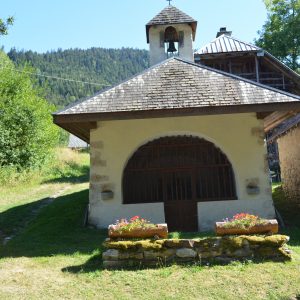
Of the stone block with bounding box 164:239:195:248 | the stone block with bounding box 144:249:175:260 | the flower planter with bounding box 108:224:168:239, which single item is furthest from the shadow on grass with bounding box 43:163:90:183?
the stone block with bounding box 164:239:195:248

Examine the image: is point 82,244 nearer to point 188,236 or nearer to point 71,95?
point 188,236

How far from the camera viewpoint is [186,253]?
226 inches

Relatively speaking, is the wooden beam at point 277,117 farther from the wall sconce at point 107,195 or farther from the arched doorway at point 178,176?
the wall sconce at point 107,195

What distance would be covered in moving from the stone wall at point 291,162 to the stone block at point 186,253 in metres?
6.75

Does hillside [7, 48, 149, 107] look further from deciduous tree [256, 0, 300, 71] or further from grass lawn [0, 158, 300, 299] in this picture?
grass lawn [0, 158, 300, 299]

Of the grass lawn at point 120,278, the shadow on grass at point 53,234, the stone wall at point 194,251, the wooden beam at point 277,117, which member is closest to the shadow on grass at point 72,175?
the shadow on grass at point 53,234

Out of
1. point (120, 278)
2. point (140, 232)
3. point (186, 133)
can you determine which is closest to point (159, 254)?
point (140, 232)

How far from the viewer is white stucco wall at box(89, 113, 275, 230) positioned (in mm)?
8586

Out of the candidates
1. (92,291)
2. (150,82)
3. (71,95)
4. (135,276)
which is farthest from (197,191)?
(71,95)

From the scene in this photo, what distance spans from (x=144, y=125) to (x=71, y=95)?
9706 cm

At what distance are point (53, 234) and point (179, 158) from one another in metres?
3.42

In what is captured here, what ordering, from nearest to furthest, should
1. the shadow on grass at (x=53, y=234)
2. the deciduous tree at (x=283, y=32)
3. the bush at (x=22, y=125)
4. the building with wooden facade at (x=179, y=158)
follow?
1. the shadow on grass at (x=53, y=234)
2. the building with wooden facade at (x=179, y=158)
3. the bush at (x=22, y=125)
4. the deciduous tree at (x=283, y=32)

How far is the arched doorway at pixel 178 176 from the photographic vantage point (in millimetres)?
8836

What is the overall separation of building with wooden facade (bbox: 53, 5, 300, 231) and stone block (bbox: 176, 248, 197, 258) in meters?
2.86
